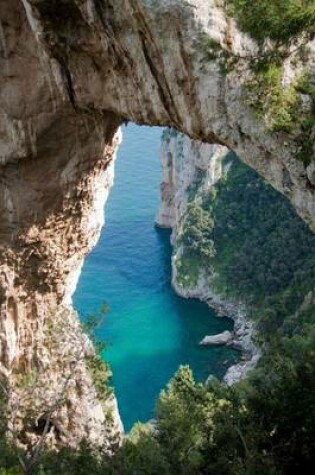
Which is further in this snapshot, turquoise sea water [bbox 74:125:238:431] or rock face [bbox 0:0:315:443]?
turquoise sea water [bbox 74:125:238:431]

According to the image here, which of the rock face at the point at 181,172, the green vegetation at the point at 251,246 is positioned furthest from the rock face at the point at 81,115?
the rock face at the point at 181,172

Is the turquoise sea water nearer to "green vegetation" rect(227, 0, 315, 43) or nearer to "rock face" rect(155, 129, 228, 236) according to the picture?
"rock face" rect(155, 129, 228, 236)

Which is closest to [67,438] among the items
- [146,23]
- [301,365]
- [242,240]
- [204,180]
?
[301,365]

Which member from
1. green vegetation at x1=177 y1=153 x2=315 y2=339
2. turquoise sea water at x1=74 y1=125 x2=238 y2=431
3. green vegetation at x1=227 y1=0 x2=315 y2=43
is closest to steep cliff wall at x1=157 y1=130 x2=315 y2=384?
green vegetation at x1=177 y1=153 x2=315 y2=339

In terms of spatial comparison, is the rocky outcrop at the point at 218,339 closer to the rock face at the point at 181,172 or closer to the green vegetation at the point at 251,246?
the green vegetation at the point at 251,246

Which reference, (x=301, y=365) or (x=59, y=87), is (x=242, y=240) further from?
(x=59, y=87)

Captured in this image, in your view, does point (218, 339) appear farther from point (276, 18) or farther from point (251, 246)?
point (276, 18)
